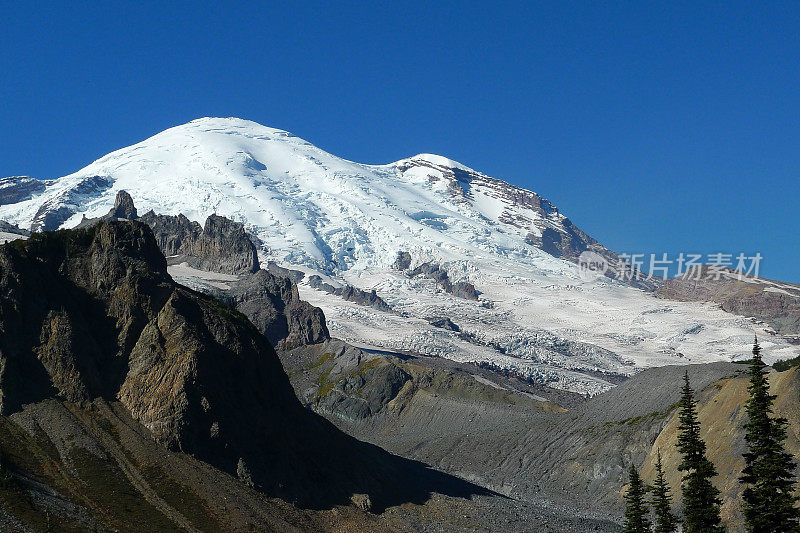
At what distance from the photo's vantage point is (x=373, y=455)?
145250 mm

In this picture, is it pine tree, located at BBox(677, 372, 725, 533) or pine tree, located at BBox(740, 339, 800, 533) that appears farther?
pine tree, located at BBox(677, 372, 725, 533)

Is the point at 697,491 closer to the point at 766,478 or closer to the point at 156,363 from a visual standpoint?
the point at 766,478

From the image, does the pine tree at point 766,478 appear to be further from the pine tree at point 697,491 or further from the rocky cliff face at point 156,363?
the rocky cliff face at point 156,363

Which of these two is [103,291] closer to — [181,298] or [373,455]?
[181,298]

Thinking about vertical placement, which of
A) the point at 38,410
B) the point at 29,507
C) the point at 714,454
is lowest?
the point at 29,507

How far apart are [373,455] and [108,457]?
5518cm

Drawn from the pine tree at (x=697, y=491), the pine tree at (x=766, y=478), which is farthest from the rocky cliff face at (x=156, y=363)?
the pine tree at (x=766, y=478)

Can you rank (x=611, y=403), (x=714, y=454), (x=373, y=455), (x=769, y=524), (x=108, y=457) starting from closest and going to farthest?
(x=769, y=524) < (x=108, y=457) < (x=714, y=454) < (x=373, y=455) < (x=611, y=403)

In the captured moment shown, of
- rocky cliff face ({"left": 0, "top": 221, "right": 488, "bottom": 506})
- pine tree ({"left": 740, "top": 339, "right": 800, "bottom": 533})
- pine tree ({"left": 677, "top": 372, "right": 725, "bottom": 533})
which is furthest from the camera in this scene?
rocky cliff face ({"left": 0, "top": 221, "right": 488, "bottom": 506})

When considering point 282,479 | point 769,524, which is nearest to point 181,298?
point 282,479

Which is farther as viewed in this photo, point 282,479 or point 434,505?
point 434,505

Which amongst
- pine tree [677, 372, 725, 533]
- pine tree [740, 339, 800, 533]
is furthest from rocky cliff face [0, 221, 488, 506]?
pine tree [740, 339, 800, 533]

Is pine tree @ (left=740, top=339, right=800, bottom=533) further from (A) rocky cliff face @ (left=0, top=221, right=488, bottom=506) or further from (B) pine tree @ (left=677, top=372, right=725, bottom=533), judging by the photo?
(A) rocky cliff face @ (left=0, top=221, right=488, bottom=506)

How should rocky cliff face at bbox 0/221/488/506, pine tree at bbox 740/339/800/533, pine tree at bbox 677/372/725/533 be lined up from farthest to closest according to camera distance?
1. rocky cliff face at bbox 0/221/488/506
2. pine tree at bbox 677/372/725/533
3. pine tree at bbox 740/339/800/533
